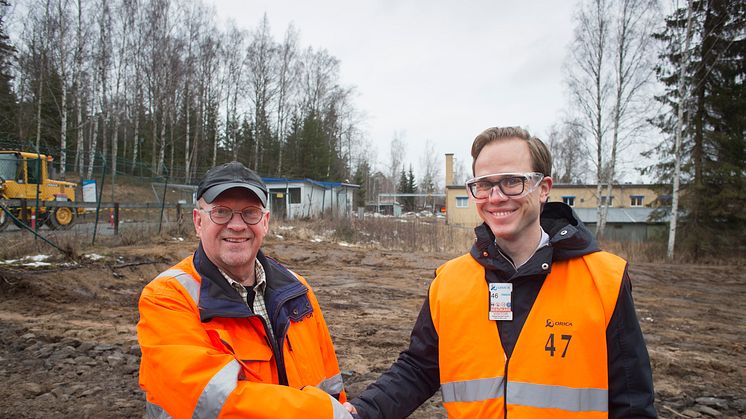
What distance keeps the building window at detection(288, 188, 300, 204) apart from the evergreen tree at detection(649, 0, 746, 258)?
20818 millimetres

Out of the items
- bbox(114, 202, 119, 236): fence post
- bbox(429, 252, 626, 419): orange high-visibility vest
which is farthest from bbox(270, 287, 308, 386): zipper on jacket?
bbox(114, 202, 119, 236): fence post

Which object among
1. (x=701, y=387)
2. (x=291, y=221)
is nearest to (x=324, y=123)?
(x=291, y=221)

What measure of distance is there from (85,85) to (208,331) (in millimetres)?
27438

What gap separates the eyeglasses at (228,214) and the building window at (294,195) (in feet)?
89.0

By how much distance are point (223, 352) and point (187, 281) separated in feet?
1.23

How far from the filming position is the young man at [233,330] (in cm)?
157

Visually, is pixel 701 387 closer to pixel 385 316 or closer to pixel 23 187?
pixel 385 316

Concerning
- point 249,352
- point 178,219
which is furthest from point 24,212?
point 249,352

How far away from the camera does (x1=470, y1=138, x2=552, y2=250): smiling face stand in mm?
1920

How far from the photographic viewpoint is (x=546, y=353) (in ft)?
5.58

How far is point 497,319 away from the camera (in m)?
1.82

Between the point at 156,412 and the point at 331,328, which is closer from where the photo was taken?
the point at 156,412

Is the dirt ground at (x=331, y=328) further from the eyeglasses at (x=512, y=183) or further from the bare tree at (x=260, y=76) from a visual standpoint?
the bare tree at (x=260, y=76)

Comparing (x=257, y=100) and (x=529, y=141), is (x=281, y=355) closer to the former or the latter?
(x=529, y=141)
